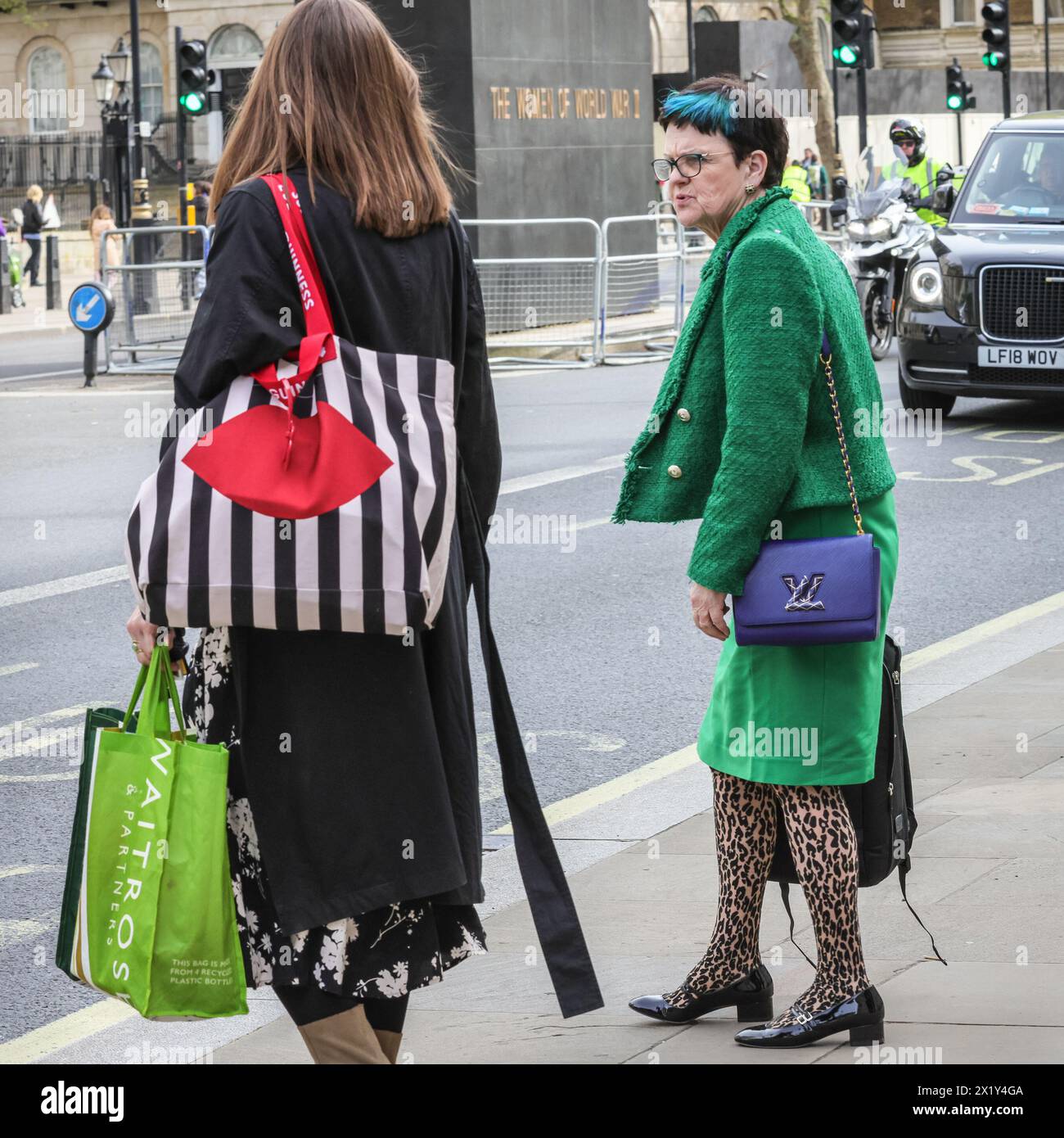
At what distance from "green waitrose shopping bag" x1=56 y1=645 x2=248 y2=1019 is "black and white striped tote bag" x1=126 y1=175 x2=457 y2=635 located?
0.20 meters

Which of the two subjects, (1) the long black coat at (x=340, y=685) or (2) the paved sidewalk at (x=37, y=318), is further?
(2) the paved sidewalk at (x=37, y=318)

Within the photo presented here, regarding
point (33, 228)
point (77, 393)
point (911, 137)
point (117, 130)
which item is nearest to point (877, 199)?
point (911, 137)

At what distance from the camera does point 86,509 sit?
10.9 metres

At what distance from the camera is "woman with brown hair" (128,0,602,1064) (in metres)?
2.84

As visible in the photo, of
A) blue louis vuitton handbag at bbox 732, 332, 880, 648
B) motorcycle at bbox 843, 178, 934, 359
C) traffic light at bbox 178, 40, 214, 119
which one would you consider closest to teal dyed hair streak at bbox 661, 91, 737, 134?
blue louis vuitton handbag at bbox 732, 332, 880, 648

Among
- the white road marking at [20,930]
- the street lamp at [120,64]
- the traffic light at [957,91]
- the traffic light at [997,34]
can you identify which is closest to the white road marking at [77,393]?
the white road marking at [20,930]

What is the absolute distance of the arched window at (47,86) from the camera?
58.4m

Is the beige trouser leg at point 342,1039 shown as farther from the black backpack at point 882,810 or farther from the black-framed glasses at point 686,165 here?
the black-framed glasses at point 686,165

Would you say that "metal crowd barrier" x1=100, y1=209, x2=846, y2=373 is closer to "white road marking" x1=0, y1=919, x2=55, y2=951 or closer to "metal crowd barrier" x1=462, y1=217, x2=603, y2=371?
"metal crowd barrier" x1=462, y1=217, x2=603, y2=371

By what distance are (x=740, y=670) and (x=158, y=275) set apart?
16.3m

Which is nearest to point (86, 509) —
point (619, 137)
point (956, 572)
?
point (956, 572)

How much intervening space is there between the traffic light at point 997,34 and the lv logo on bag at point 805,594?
31.6 m

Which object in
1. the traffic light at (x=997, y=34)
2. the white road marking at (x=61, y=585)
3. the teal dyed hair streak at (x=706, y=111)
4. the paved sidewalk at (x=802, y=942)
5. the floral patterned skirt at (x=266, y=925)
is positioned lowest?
the paved sidewalk at (x=802, y=942)

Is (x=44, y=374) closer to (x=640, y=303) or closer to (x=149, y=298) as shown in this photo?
(x=149, y=298)
